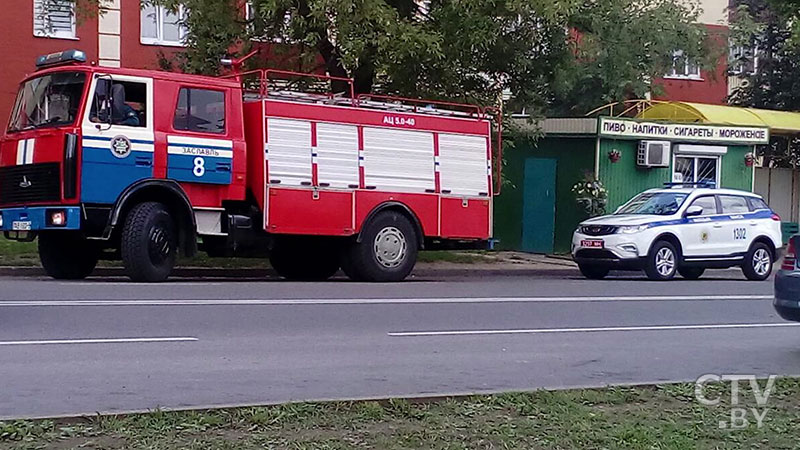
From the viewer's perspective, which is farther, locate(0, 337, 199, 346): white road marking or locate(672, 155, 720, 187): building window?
locate(672, 155, 720, 187): building window

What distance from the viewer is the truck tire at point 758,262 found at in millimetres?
21547

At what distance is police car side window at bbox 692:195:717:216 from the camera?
68.9ft

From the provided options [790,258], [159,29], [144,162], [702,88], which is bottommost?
[790,258]

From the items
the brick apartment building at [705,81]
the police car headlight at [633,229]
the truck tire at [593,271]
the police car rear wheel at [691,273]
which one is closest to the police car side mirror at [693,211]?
the police car headlight at [633,229]

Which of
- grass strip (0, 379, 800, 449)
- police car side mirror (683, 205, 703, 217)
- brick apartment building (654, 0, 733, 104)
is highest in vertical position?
brick apartment building (654, 0, 733, 104)

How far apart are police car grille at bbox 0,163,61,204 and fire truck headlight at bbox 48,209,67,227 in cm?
17

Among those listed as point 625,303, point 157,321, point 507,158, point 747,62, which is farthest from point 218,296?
point 747,62

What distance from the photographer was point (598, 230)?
67.6 ft

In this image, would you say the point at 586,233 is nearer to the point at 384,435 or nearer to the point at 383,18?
the point at 383,18

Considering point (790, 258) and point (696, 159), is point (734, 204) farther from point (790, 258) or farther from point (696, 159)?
point (790, 258)

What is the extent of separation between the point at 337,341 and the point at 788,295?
4293 millimetres

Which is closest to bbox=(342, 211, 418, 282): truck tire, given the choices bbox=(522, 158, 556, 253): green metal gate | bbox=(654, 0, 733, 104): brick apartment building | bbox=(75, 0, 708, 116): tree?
bbox=(75, 0, 708, 116): tree

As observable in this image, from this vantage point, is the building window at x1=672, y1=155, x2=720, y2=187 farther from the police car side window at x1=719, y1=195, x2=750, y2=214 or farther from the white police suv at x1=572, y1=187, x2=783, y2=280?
the police car side window at x1=719, y1=195, x2=750, y2=214

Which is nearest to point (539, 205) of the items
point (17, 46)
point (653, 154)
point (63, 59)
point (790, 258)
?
point (653, 154)
